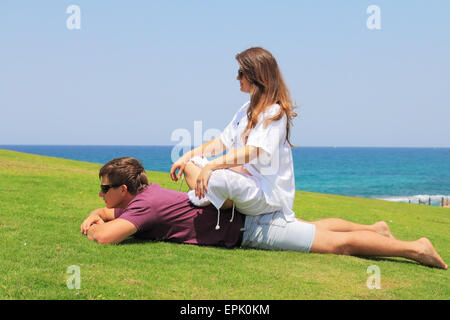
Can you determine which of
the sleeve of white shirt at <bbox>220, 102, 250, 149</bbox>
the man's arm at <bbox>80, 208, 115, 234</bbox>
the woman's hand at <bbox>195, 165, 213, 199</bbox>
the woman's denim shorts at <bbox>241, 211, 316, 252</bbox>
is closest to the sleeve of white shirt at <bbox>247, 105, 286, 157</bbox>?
the woman's hand at <bbox>195, 165, 213, 199</bbox>

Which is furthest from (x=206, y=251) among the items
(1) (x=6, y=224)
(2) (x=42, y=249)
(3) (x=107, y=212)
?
(1) (x=6, y=224)

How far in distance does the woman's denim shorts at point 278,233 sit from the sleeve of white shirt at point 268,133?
93cm

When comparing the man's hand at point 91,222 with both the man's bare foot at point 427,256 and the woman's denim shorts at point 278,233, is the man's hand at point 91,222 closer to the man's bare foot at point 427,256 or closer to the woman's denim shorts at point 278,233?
the woman's denim shorts at point 278,233

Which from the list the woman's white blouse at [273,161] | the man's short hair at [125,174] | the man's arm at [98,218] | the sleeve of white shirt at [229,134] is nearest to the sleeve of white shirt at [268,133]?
the woman's white blouse at [273,161]

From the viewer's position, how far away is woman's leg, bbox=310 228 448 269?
5922 mm

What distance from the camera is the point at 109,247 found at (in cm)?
555

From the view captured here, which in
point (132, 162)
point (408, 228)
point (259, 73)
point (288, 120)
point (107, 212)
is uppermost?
point (259, 73)

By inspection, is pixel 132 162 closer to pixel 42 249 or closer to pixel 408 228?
pixel 42 249

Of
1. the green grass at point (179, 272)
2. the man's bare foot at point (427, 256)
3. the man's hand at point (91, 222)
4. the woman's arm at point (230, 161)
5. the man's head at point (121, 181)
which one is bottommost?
the man's bare foot at point (427, 256)

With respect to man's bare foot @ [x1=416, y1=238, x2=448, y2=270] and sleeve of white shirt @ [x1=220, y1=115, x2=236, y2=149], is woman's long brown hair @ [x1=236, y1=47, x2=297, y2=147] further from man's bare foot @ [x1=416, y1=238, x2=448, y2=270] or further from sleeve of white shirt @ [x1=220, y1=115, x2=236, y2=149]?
man's bare foot @ [x1=416, y1=238, x2=448, y2=270]

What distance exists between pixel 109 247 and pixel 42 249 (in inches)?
29.9

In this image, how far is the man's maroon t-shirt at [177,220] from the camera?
5.70 meters

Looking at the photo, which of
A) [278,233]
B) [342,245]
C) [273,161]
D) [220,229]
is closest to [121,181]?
[220,229]
